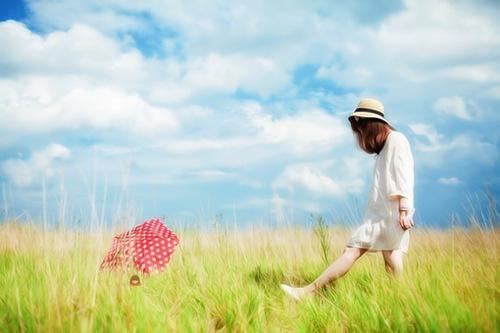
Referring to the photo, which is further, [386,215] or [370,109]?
[370,109]

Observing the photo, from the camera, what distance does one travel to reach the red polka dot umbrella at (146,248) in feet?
16.0

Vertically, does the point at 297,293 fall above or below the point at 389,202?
below

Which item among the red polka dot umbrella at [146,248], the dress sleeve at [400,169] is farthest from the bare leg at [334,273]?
the red polka dot umbrella at [146,248]

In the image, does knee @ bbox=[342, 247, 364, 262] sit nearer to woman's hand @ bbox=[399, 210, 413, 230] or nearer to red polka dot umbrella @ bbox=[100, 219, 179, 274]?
woman's hand @ bbox=[399, 210, 413, 230]

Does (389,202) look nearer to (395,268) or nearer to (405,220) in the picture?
(405,220)

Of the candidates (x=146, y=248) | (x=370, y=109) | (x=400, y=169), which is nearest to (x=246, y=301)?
(x=400, y=169)

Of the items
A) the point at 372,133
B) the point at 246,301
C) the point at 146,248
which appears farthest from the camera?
the point at 146,248

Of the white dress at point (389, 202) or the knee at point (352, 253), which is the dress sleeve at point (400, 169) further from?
the knee at point (352, 253)

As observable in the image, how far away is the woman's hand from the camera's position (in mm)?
3984

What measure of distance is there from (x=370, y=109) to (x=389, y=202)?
861 mm

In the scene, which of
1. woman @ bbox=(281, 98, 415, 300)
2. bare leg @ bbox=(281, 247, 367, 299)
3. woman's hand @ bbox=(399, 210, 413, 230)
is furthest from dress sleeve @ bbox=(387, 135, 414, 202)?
bare leg @ bbox=(281, 247, 367, 299)

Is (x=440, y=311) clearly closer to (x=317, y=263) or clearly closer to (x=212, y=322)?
(x=212, y=322)

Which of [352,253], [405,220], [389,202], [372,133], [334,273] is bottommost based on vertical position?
[334,273]

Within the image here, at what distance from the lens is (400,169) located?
162 inches
